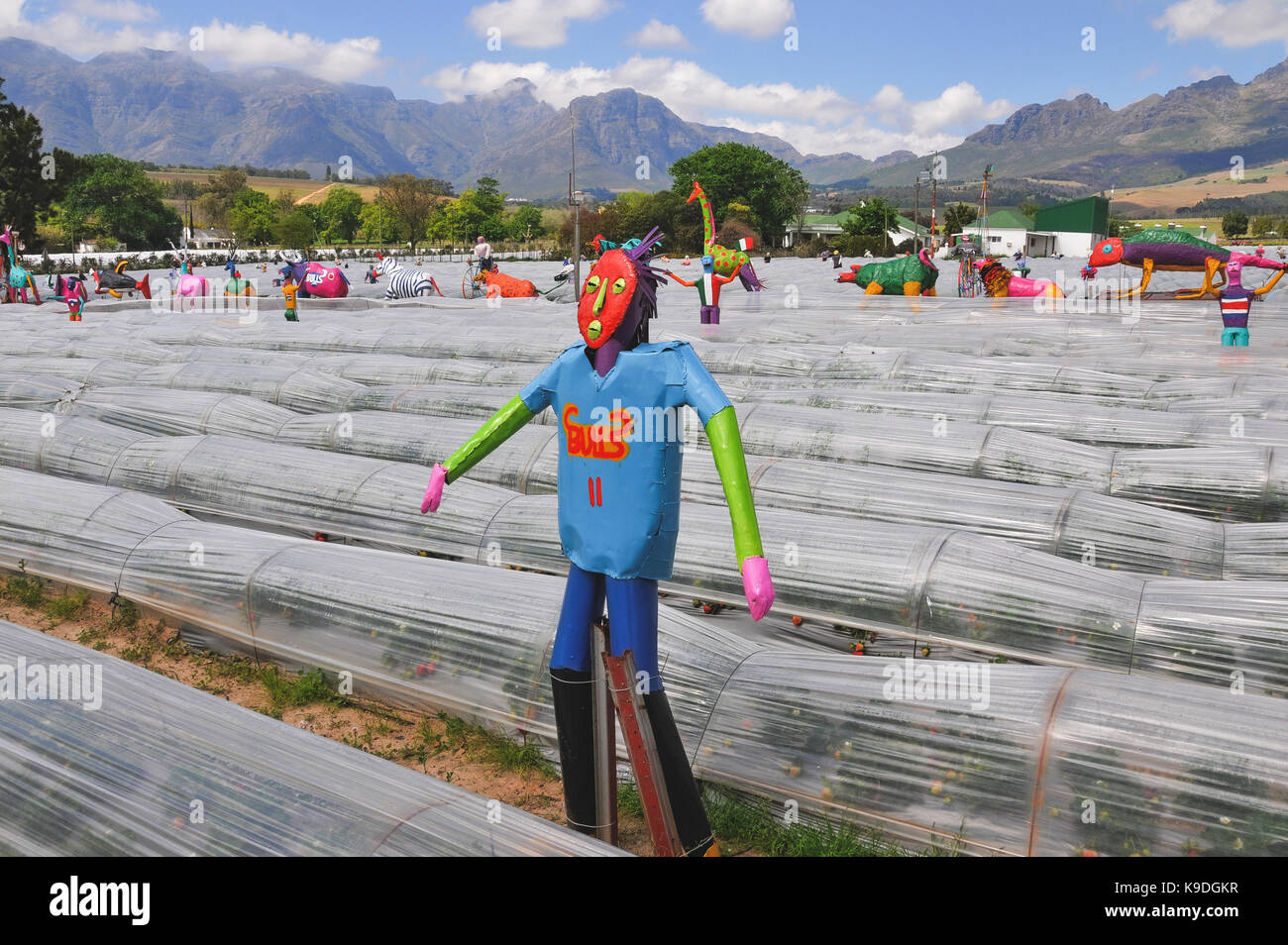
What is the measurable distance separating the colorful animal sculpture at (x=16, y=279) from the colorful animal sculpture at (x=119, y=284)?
3282 mm

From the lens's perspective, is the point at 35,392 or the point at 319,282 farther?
the point at 319,282

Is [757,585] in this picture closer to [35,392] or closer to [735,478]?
[735,478]

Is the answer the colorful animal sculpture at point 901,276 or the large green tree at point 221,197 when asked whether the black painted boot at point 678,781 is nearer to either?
the colorful animal sculpture at point 901,276

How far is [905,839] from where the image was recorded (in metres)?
5.45

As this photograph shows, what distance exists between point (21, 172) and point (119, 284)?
1081cm

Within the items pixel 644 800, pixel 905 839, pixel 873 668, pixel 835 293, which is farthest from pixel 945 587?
pixel 835 293

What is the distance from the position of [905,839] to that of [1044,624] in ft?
9.14

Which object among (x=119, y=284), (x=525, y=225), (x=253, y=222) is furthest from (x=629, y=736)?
(x=253, y=222)

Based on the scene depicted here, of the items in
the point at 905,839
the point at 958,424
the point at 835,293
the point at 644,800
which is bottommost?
the point at 905,839

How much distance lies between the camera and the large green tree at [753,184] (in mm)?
86250

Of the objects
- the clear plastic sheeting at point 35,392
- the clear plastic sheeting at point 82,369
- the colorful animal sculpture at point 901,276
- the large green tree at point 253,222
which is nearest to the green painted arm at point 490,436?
the clear plastic sheeting at point 35,392

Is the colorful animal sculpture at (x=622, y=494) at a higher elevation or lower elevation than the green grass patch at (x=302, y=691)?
higher

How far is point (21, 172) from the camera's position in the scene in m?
48.5
